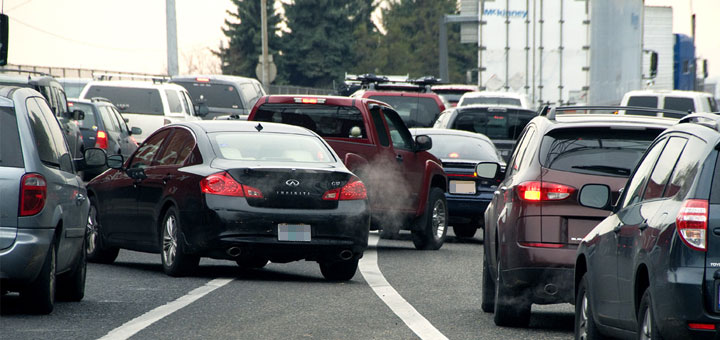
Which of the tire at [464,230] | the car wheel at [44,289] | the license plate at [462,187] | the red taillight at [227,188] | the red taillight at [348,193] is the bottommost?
the tire at [464,230]

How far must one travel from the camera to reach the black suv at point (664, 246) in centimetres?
602

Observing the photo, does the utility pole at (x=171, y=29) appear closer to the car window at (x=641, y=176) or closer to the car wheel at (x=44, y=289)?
the car wheel at (x=44, y=289)

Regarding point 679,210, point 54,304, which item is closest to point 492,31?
point 54,304

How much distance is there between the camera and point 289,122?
1691 centimetres

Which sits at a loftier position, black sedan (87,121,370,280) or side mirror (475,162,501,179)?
side mirror (475,162,501,179)

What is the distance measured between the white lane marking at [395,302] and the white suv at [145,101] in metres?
14.6

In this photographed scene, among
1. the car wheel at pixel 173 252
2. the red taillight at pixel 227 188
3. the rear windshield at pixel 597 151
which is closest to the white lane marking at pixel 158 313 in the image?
the car wheel at pixel 173 252

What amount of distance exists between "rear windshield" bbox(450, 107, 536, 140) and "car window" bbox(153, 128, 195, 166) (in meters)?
11.3

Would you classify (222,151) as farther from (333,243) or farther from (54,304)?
(54,304)

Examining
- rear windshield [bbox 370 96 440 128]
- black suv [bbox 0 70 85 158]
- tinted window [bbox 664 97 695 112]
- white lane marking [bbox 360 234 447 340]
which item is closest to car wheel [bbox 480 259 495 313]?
white lane marking [bbox 360 234 447 340]

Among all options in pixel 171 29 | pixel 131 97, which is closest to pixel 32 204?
pixel 131 97

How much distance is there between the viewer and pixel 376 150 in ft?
54.8

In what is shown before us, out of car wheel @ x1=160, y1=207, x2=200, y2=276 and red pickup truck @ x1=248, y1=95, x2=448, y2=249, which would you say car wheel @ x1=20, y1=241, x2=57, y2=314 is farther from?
red pickup truck @ x1=248, y1=95, x2=448, y2=249

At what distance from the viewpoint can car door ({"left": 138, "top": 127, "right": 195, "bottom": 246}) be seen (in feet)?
43.8
